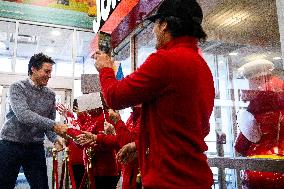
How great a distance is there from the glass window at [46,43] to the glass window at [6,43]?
0.74 ft

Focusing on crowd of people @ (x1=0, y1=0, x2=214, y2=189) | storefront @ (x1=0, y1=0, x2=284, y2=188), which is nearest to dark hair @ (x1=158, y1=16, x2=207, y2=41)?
crowd of people @ (x1=0, y1=0, x2=214, y2=189)

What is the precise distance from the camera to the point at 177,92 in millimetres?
1298

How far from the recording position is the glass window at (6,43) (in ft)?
26.3

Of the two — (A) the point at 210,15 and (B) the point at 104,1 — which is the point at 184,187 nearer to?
(A) the point at 210,15

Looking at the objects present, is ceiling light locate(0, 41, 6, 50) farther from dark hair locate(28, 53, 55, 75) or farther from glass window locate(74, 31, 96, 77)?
dark hair locate(28, 53, 55, 75)

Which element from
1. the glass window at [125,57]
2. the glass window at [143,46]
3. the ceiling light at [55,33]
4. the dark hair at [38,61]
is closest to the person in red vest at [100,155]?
the dark hair at [38,61]

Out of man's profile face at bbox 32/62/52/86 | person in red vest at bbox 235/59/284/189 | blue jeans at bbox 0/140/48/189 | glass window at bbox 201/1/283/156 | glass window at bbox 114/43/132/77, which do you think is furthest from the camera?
glass window at bbox 114/43/132/77

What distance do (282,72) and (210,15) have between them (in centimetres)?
141

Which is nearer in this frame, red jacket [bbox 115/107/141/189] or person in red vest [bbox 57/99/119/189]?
red jacket [bbox 115/107/141/189]

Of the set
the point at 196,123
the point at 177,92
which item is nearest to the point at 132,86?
the point at 177,92

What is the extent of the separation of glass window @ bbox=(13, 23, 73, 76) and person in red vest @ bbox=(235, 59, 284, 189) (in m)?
6.24

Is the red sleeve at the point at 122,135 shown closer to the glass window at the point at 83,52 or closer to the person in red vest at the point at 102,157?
the person in red vest at the point at 102,157

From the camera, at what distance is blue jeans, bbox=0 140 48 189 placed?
3156 mm

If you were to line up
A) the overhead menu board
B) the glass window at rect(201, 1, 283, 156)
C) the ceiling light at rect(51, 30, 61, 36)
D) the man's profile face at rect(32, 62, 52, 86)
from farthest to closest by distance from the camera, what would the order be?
the ceiling light at rect(51, 30, 61, 36) < the overhead menu board < the man's profile face at rect(32, 62, 52, 86) < the glass window at rect(201, 1, 283, 156)
